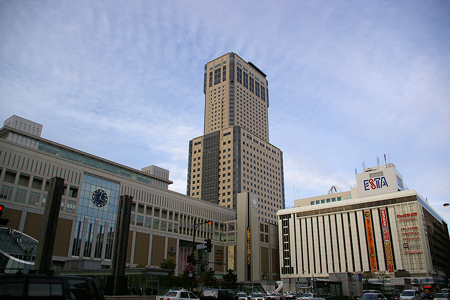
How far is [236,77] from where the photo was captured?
577 ft

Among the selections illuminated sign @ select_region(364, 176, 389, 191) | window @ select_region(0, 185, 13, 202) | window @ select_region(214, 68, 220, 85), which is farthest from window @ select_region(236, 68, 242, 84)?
window @ select_region(0, 185, 13, 202)

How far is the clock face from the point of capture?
7204 cm

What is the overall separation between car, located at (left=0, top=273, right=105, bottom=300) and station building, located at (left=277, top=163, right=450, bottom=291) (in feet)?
261

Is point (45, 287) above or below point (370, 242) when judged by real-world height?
below

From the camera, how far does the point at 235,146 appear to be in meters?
149

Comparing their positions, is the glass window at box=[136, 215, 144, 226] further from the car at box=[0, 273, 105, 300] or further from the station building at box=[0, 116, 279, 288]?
the car at box=[0, 273, 105, 300]

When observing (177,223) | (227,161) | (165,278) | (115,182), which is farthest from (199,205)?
(165,278)

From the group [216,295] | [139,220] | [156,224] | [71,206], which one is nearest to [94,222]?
[71,206]

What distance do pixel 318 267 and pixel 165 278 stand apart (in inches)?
2891

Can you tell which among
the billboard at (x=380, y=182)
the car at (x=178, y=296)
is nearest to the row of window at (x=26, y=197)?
the car at (x=178, y=296)

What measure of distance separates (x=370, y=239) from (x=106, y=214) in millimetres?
69379

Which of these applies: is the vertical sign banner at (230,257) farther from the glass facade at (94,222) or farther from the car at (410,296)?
the car at (410,296)

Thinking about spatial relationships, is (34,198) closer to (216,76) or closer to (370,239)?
(370,239)

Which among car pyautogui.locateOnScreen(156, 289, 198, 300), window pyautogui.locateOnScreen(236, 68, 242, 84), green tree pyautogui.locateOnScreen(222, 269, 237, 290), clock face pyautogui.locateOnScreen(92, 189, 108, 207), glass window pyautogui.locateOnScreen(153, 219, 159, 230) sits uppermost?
window pyautogui.locateOnScreen(236, 68, 242, 84)
